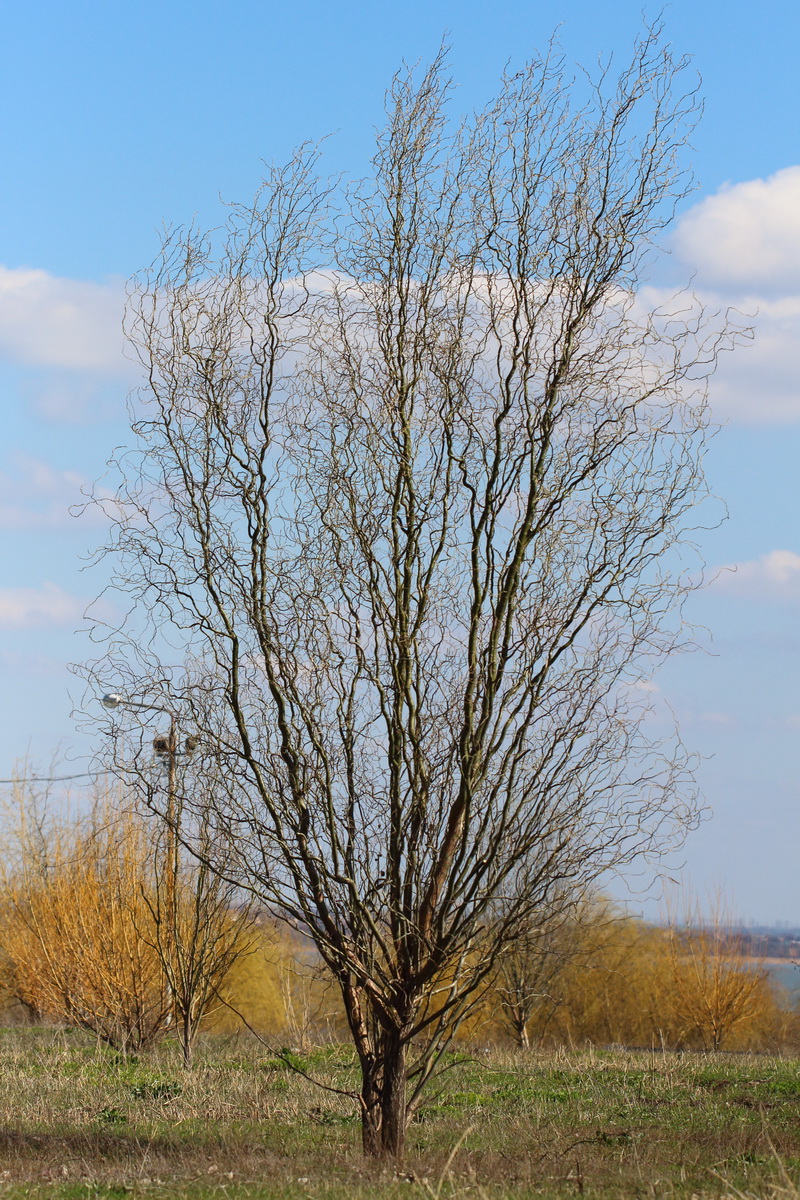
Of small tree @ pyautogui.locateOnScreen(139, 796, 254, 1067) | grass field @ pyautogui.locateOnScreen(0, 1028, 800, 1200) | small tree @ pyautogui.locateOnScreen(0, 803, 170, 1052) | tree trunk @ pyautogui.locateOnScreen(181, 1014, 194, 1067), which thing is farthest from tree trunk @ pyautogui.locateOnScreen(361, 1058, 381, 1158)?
small tree @ pyautogui.locateOnScreen(0, 803, 170, 1052)

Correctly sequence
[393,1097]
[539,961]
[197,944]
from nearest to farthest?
[393,1097]
[197,944]
[539,961]

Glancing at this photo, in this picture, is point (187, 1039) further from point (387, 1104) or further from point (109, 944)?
point (387, 1104)

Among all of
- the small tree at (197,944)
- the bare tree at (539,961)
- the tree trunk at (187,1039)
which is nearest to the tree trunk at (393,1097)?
the bare tree at (539,961)

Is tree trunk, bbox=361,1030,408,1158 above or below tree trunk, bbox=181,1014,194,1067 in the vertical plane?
above

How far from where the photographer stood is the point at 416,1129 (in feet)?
23.5

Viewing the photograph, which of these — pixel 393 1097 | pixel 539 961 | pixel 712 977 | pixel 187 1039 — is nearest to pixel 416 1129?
pixel 393 1097

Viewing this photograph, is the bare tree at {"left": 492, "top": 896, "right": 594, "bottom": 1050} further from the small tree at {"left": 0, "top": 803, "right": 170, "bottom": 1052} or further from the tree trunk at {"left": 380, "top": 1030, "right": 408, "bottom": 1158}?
the small tree at {"left": 0, "top": 803, "right": 170, "bottom": 1052}

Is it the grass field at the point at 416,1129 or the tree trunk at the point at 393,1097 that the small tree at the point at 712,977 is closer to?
the grass field at the point at 416,1129

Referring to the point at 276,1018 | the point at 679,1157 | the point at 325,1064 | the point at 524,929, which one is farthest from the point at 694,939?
the point at 524,929

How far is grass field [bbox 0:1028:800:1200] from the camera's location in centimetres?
491

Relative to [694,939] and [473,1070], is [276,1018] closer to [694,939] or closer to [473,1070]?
[694,939]

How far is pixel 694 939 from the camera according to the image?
1881 cm

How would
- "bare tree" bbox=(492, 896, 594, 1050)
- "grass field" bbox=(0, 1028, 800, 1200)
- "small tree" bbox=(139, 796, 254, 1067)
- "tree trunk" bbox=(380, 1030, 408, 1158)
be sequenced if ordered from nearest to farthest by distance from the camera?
"grass field" bbox=(0, 1028, 800, 1200) < "tree trunk" bbox=(380, 1030, 408, 1158) < "bare tree" bbox=(492, 896, 594, 1050) < "small tree" bbox=(139, 796, 254, 1067)

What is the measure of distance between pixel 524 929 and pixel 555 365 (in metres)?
3.04
